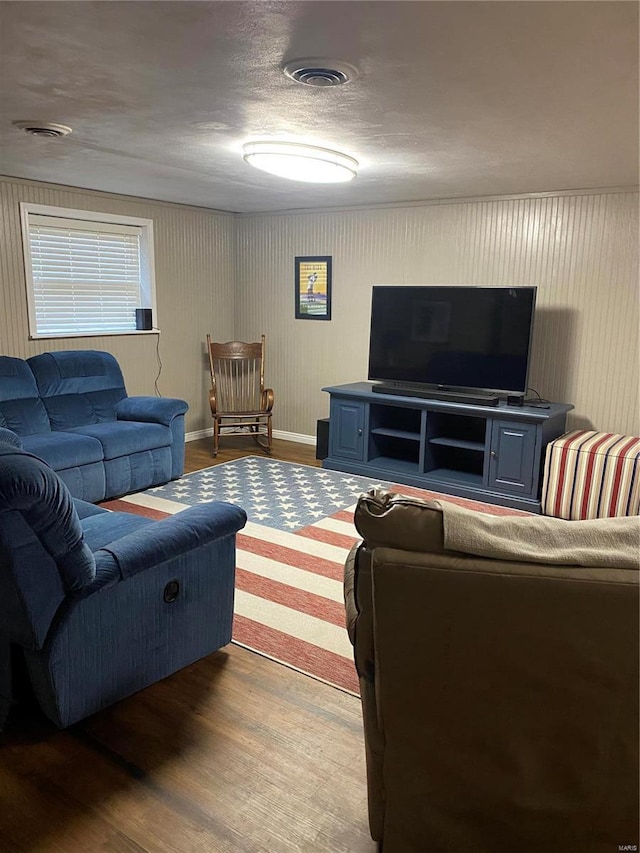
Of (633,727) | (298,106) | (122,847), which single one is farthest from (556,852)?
(298,106)

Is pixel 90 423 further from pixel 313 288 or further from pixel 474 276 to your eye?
pixel 474 276

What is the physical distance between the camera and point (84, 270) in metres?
5.35

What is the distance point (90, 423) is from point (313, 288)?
2450 millimetres

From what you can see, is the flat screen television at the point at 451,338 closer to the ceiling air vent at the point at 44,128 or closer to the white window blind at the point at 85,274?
the white window blind at the point at 85,274

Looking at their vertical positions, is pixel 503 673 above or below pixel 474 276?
below

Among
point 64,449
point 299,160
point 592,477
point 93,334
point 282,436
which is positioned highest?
point 299,160

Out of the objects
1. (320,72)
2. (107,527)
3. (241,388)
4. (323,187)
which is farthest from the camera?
(241,388)

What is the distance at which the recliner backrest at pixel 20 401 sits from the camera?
4379mm

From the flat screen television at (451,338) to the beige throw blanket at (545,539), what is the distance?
11.0 feet

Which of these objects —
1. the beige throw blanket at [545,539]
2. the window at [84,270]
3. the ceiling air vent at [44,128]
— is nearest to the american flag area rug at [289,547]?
the beige throw blanket at [545,539]

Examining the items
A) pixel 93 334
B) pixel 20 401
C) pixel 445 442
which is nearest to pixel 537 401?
pixel 445 442

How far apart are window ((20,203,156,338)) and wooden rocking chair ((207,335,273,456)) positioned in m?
0.79

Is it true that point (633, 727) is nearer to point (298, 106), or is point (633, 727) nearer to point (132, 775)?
point (132, 775)

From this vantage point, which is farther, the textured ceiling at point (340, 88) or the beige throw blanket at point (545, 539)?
the textured ceiling at point (340, 88)
